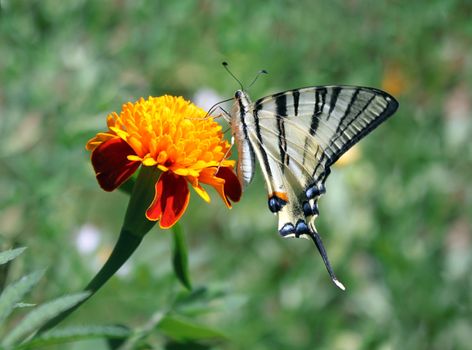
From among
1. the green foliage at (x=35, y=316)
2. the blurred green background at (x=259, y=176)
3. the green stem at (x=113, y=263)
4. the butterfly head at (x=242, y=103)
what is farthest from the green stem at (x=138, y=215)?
the butterfly head at (x=242, y=103)

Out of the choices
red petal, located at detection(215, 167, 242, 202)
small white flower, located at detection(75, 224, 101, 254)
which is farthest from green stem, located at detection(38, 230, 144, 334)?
small white flower, located at detection(75, 224, 101, 254)

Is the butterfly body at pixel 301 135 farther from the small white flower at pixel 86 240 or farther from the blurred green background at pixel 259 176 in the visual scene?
the small white flower at pixel 86 240

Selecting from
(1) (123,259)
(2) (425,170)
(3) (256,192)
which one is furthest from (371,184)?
(1) (123,259)

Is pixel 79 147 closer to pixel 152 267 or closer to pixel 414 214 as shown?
pixel 152 267

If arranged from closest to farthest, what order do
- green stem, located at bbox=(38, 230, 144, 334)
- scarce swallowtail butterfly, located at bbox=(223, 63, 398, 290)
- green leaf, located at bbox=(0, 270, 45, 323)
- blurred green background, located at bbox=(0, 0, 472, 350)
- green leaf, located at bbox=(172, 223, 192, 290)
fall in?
green leaf, located at bbox=(0, 270, 45, 323)
green stem, located at bbox=(38, 230, 144, 334)
green leaf, located at bbox=(172, 223, 192, 290)
scarce swallowtail butterfly, located at bbox=(223, 63, 398, 290)
blurred green background, located at bbox=(0, 0, 472, 350)

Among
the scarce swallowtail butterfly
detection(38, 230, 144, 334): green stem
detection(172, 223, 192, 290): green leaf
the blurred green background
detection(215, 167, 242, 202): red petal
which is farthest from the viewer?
the blurred green background

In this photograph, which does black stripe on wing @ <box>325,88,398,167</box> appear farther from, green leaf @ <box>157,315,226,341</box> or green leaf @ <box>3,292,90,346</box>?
green leaf @ <box>3,292,90,346</box>
